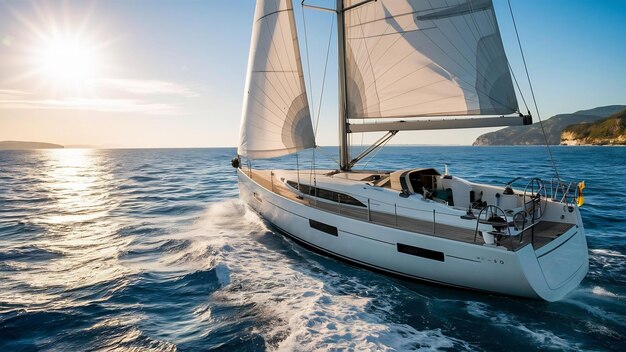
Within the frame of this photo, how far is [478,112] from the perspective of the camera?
9.41 meters

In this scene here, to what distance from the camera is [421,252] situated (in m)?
7.41

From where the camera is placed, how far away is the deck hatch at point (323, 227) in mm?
8922

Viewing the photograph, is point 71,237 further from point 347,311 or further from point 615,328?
point 615,328

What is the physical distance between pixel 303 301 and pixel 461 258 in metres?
3.21

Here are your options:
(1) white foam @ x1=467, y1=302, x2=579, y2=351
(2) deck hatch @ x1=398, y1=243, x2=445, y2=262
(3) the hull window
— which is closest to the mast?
(3) the hull window

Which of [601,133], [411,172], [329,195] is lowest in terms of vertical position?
[601,133]

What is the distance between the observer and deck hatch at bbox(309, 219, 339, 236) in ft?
29.3

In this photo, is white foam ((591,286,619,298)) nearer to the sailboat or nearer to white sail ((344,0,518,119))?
the sailboat

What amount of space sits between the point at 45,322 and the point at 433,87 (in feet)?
33.2

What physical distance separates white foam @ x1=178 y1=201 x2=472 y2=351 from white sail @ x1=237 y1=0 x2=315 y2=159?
11.2 ft

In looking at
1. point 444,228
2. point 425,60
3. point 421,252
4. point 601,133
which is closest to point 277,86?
point 425,60

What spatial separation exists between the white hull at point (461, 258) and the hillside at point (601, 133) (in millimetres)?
131655

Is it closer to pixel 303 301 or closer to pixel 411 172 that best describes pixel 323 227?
pixel 303 301

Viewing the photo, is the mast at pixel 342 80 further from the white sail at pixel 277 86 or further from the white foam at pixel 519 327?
the white foam at pixel 519 327
